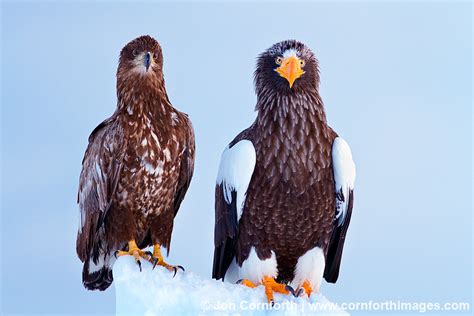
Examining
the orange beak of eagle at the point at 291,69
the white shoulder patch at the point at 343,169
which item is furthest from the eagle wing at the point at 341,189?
the orange beak of eagle at the point at 291,69

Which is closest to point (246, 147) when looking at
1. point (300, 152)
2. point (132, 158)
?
point (300, 152)

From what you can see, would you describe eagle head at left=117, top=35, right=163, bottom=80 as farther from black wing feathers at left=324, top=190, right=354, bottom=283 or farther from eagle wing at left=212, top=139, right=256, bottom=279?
black wing feathers at left=324, top=190, right=354, bottom=283

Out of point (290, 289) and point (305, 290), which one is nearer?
point (290, 289)

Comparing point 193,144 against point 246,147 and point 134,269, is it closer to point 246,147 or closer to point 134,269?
point 246,147

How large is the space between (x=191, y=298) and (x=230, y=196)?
824mm

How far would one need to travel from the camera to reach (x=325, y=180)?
271 inches

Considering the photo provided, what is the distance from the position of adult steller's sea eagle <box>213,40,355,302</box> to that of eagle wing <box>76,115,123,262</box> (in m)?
0.82

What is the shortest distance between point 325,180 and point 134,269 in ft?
4.98

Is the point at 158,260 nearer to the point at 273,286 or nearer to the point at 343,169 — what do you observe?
the point at 273,286

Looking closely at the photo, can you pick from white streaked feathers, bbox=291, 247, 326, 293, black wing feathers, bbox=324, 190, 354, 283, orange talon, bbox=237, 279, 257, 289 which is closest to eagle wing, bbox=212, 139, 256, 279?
orange talon, bbox=237, 279, 257, 289

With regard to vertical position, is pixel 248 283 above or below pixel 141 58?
below

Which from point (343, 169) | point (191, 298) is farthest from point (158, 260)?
point (343, 169)

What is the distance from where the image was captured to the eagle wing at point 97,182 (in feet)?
23.2

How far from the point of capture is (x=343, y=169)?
6.88m
